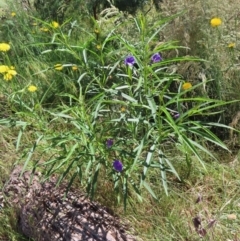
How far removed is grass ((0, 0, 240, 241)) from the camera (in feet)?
6.52

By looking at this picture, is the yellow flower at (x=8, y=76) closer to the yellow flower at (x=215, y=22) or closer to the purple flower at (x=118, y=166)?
the purple flower at (x=118, y=166)

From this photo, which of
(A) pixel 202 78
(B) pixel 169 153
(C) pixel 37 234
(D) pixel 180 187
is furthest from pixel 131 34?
(C) pixel 37 234

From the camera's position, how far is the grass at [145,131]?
6.52ft

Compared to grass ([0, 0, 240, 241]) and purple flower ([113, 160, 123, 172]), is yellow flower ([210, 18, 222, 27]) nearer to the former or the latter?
grass ([0, 0, 240, 241])

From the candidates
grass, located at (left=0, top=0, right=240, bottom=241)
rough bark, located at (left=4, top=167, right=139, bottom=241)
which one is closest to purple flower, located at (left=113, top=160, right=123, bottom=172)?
grass, located at (left=0, top=0, right=240, bottom=241)

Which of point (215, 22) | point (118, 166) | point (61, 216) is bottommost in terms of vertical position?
point (61, 216)

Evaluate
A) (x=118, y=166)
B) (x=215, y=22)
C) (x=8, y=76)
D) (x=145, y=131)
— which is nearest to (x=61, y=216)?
(x=118, y=166)

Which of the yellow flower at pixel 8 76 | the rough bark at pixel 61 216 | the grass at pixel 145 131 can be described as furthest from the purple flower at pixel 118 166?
the yellow flower at pixel 8 76

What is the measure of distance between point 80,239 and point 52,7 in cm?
249

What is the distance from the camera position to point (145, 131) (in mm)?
2146

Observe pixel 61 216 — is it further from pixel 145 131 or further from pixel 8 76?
pixel 8 76

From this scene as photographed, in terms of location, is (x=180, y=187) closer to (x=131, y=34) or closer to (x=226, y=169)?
(x=226, y=169)

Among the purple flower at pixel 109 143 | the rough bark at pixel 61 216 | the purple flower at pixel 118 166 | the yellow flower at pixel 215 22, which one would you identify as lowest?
the rough bark at pixel 61 216

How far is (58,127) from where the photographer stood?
2764mm
